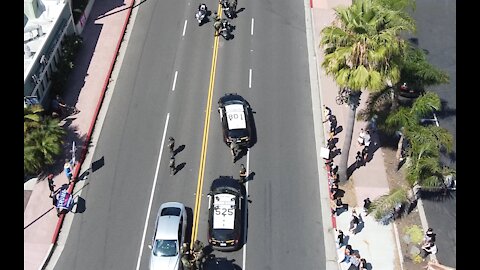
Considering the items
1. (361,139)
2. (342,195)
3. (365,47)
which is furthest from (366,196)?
(365,47)

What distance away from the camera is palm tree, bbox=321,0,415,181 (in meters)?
28.4

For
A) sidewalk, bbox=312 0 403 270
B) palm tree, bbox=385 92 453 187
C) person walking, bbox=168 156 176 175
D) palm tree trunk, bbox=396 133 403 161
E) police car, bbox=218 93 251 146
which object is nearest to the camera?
palm tree, bbox=385 92 453 187

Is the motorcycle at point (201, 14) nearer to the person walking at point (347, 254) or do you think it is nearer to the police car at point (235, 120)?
the police car at point (235, 120)

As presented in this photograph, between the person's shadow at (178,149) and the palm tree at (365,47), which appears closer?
Result: the palm tree at (365,47)

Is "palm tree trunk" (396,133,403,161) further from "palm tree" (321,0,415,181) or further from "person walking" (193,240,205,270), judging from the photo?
"person walking" (193,240,205,270)

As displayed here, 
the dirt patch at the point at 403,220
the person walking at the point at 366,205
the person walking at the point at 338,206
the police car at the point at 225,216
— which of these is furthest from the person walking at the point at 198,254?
the dirt patch at the point at 403,220

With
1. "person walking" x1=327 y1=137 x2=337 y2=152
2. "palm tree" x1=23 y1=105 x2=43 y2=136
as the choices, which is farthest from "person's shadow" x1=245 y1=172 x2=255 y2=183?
"palm tree" x1=23 y1=105 x2=43 y2=136

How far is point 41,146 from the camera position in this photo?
115 ft

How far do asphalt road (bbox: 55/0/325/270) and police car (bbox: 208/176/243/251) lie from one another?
98 centimetres

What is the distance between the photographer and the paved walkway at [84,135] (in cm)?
3294

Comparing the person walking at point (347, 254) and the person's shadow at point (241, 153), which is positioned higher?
the person's shadow at point (241, 153)

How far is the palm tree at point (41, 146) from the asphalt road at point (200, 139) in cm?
292

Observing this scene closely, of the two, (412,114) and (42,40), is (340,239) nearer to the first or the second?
(412,114)

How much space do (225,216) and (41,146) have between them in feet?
40.6
